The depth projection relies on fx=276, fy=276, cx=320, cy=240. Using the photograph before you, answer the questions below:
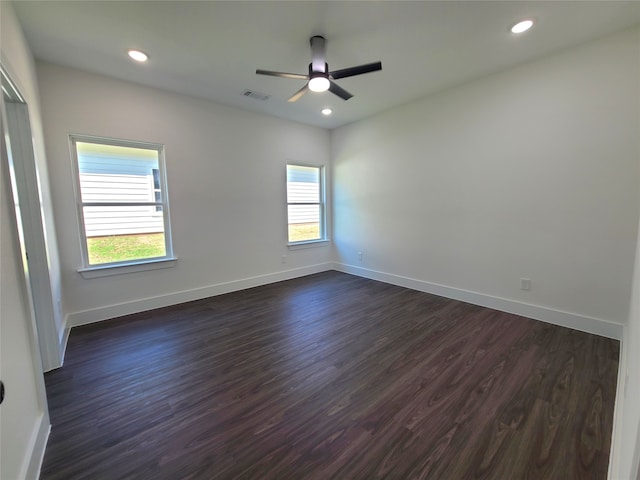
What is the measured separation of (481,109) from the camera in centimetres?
339

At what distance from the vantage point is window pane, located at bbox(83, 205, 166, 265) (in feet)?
10.6

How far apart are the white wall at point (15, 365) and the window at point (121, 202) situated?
5.04 feet

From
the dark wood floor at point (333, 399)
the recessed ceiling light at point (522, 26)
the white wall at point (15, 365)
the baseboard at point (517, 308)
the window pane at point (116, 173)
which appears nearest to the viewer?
the white wall at point (15, 365)

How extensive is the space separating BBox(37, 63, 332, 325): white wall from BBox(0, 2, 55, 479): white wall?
136 centimetres

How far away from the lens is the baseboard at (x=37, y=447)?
1329 millimetres

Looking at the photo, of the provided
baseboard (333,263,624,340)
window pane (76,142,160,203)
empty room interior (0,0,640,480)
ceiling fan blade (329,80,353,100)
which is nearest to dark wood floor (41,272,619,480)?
empty room interior (0,0,640,480)

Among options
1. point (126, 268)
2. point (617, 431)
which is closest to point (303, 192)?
point (126, 268)

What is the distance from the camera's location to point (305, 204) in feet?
17.2

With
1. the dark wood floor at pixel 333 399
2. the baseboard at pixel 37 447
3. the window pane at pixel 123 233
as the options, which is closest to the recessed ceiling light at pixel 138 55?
the window pane at pixel 123 233

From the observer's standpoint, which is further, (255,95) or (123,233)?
(255,95)

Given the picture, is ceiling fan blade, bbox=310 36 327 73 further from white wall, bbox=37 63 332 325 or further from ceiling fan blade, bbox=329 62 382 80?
white wall, bbox=37 63 332 325

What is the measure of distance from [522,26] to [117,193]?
4.47 metres

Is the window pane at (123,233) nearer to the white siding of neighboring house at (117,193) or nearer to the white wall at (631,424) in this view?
the white siding of neighboring house at (117,193)

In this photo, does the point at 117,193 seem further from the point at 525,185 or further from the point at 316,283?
the point at 525,185
